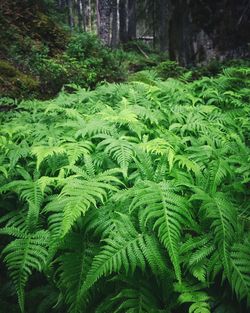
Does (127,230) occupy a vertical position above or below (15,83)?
below

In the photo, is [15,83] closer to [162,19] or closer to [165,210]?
[165,210]

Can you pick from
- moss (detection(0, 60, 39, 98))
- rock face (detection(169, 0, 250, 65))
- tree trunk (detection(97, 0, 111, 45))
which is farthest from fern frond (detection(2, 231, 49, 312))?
tree trunk (detection(97, 0, 111, 45))

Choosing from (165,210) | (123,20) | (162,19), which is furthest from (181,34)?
(162,19)

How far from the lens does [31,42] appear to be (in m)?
9.38

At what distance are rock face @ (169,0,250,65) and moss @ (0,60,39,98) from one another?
526 centimetres

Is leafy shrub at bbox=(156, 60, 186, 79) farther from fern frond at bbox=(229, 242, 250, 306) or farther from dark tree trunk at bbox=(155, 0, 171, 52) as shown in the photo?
dark tree trunk at bbox=(155, 0, 171, 52)

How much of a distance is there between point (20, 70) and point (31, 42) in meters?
1.90

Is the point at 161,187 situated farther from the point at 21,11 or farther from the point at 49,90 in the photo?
the point at 21,11

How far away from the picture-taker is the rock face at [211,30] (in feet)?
29.6

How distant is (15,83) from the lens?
7152 mm

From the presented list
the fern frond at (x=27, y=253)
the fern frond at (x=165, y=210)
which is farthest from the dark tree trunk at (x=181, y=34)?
the fern frond at (x=27, y=253)

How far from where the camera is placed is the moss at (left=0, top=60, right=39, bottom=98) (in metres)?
6.82

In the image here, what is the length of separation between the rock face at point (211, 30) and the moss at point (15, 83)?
5261 millimetres

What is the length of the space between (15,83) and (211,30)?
21.0 ft
